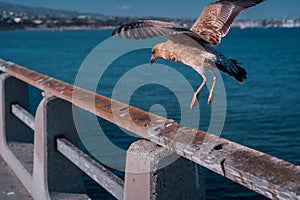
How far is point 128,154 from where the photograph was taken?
9.05ft

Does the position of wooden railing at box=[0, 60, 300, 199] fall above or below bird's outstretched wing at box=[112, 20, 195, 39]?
below

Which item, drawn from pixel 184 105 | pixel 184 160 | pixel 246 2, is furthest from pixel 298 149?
pixel 184 160

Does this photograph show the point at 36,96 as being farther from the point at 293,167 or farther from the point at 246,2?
the point at 293,167

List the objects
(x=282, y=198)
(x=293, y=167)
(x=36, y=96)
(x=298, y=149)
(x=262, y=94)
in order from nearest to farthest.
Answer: (x=282, y=198) → (x=293, y=167) → (x=298, y=149) → (x=36, y=96) → (x=262, y=94)

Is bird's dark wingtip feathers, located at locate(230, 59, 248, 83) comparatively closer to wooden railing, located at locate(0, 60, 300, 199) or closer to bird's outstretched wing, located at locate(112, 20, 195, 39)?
bird's outstretched wing, located at locate(112, 20, 195, 39)

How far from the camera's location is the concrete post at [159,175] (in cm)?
256

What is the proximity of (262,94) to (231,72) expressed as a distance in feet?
73.2

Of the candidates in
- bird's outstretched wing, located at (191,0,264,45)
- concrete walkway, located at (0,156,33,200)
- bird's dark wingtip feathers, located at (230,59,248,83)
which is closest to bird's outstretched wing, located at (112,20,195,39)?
bird's dark wingtip feathers, located at (230,59,248,83)

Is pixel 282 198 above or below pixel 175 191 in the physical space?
above

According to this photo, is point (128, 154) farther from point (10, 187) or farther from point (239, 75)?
point (10, 187)

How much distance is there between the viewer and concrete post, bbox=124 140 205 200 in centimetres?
256

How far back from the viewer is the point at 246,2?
425 centimetres

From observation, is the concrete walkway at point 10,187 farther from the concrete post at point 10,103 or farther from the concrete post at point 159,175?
the concrete post at point 159,175

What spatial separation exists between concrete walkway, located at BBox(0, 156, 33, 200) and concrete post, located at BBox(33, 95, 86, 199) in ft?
1.46
